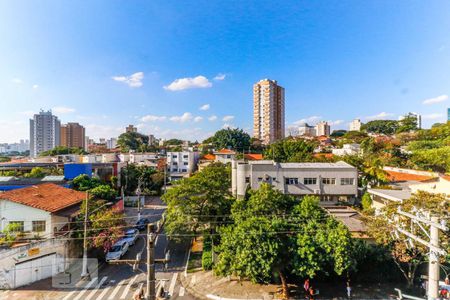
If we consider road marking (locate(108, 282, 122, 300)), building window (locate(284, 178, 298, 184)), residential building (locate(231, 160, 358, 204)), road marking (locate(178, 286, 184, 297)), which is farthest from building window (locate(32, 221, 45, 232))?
building window (locate(284, 178, 298, 184))

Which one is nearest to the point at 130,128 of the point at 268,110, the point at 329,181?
the point at 268,110

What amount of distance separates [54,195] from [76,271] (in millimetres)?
6926

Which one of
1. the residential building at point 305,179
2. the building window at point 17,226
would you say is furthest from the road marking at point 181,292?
the residential building at point 305,179

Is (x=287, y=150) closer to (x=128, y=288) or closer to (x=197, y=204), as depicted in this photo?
(x=197, y=204)

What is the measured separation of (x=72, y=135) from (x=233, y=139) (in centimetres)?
9545

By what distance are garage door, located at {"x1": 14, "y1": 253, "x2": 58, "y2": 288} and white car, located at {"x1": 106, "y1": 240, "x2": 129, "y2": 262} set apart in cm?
315

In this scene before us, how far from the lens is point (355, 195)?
26.5 meters

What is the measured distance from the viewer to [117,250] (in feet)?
57.0

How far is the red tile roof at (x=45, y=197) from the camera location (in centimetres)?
1650

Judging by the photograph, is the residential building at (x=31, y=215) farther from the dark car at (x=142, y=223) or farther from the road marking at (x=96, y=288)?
the dark car at (x=142, y=223)

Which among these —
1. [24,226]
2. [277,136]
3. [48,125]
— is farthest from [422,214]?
[48,125]

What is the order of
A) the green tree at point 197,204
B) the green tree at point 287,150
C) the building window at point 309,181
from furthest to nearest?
the green tree at point 287,150 < the building window at point 309,181 < the green tree at point 197,204

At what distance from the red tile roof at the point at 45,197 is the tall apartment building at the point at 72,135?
115027mm

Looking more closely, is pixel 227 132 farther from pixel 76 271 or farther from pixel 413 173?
pixel 76 271
